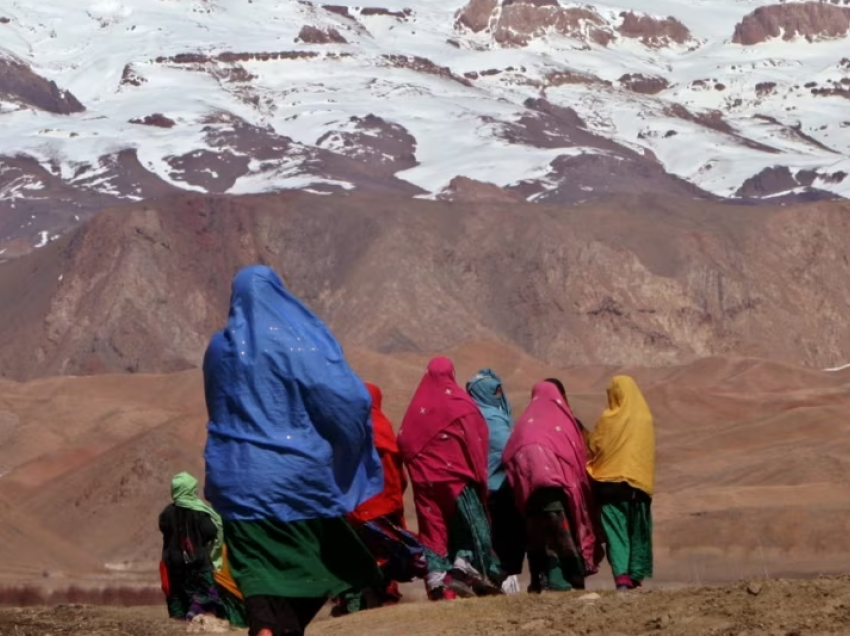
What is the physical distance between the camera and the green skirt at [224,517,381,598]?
22.0 feet

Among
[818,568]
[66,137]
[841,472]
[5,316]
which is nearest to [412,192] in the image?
[66,137]

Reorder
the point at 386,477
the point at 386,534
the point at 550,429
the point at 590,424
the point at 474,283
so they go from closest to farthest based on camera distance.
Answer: the point at 386,534 < the point at 550,429 < the point at 386,477 < the point at 590,424 < the point at 474,283

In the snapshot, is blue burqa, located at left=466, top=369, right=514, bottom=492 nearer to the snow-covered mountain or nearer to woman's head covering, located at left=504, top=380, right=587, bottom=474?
woman's head covering, located at left=504, top=380, right=587, bottom=474

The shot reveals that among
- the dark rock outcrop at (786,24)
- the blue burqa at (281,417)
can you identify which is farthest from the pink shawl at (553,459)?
the dark rock outcrop at (786,24)

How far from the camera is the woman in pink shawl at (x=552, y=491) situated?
33.2 feet

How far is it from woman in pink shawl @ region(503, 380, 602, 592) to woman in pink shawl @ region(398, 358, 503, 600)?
0.41 meters

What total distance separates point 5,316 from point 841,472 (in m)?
44.5

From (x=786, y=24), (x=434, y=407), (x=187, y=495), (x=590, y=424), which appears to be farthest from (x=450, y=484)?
(x=786, y=24)

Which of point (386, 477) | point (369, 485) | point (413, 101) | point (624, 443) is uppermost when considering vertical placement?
point (369, 485)

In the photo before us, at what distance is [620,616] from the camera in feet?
26.4

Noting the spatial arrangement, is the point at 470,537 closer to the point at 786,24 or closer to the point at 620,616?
the point at 620,616

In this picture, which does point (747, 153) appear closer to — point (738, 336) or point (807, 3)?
point (807, 3)

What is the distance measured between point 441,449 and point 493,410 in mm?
1030

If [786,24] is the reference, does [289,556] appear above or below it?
above
